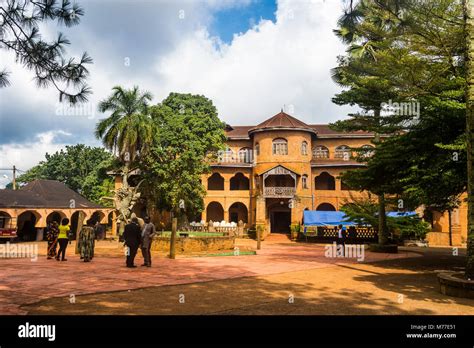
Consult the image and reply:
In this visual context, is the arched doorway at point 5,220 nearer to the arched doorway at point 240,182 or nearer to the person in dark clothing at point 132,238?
the person in dark clothing at point 132,238

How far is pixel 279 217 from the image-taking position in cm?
3581

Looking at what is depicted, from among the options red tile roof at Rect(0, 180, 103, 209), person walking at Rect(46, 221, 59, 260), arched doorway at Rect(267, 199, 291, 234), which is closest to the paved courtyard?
person walking at Rect(46, 221, 59, 260)

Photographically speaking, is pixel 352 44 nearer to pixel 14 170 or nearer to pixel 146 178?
pixel 146 178

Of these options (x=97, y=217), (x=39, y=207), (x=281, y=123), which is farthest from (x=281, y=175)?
(x=39, y=207)

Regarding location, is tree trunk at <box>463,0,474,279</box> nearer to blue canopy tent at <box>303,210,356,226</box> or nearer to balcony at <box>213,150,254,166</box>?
blue canopy tent at <box>303,210,356,226</box>

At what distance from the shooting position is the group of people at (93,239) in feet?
37.7

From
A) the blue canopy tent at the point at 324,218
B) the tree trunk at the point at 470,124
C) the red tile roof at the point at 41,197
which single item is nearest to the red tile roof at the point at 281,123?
the blue canopy tent at the point at 324,218

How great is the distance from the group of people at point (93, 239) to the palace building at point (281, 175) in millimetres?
20955

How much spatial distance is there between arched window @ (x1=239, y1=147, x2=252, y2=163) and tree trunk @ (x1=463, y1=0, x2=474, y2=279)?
30014mm

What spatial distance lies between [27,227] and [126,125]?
1177 cm

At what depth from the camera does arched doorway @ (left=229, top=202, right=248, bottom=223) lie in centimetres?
3791

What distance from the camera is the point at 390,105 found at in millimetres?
15008
